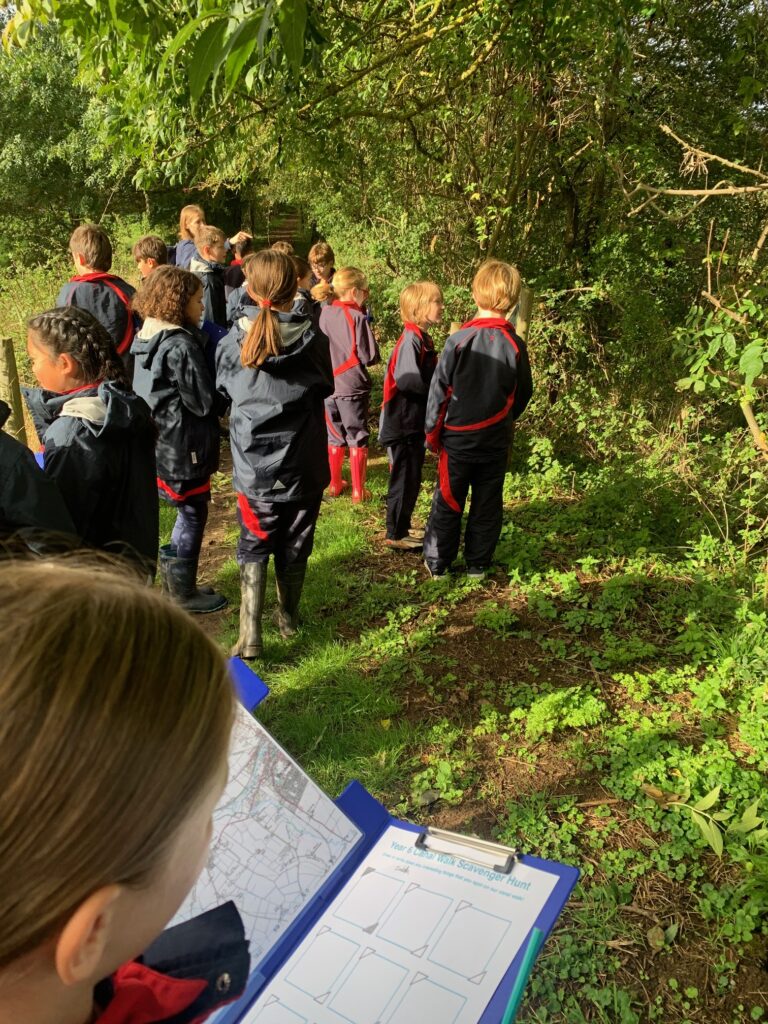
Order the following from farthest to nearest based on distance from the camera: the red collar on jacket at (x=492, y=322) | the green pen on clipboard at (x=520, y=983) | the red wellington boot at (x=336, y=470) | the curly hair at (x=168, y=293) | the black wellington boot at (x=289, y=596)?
the red wellington boot at (x=336, y=470) < the red collar on jacket at (x=492, y=322) < the black wellington boot at (x=289, y=596) < the curly hair at (x=168, y=293) < the green pen on clipboard at (x=520, y=983)

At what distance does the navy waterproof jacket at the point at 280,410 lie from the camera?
11.6 feet

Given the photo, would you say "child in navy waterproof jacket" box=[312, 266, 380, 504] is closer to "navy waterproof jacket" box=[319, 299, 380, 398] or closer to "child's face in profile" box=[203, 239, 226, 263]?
"navy waterproof jacket" box=[319, 299, 380, 398]

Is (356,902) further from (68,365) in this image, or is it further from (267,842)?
(68,365)

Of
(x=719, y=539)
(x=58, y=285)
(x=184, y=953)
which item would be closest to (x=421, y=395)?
(x=719, y=539)

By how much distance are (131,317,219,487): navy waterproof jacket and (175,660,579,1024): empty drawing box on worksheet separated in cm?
261

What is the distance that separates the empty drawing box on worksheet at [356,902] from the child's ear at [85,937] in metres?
0.65

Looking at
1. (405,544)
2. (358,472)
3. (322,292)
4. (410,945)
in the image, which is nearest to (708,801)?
(410,945)

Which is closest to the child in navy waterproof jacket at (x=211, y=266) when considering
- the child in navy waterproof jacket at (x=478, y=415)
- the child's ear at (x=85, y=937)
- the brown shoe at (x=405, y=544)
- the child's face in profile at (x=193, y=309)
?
the child's face in profile at (x=193, y=309)

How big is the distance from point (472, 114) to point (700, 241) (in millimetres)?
2660

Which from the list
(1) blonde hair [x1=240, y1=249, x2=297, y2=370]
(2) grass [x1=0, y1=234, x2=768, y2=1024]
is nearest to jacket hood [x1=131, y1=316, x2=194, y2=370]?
(1) blonde hair [x1=240, y1=249, x2=297, y2=370]

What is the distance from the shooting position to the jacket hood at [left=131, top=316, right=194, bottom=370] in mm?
3816

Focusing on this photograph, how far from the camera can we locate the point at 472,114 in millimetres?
6809

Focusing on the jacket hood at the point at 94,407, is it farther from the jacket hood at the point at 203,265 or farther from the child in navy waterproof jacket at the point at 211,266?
the jacket hood at the point at 203,265

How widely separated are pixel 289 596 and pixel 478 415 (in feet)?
5.17
